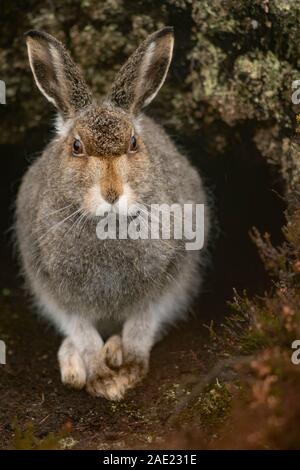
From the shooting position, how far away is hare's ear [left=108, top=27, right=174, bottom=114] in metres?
4.58

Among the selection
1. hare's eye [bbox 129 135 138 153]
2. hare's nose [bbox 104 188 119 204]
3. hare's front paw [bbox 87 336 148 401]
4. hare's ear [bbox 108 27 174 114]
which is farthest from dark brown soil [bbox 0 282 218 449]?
hare's ear [bbox 108 27 174 114]

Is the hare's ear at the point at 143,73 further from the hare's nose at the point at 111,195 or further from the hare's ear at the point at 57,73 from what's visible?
the hare's nose at the point at 111,195

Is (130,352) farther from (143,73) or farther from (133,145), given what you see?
(143,73)

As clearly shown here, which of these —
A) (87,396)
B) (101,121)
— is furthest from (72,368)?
(101,121)

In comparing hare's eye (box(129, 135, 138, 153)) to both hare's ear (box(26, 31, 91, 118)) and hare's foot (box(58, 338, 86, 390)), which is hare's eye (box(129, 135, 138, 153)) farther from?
hare's foot (box(58, 338, 86, 390))

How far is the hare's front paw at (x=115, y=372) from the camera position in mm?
4941

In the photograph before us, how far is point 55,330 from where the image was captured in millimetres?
6188

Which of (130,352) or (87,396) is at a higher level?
(130,352)

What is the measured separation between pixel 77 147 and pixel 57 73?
0.52m

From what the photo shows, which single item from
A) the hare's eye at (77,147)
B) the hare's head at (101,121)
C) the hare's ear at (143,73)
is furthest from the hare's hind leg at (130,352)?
the hare's ear at (143,73)

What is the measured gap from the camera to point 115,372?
16.5 feet

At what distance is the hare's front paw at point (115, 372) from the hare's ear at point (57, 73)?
164cm

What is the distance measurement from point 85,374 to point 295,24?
2.82 metres
